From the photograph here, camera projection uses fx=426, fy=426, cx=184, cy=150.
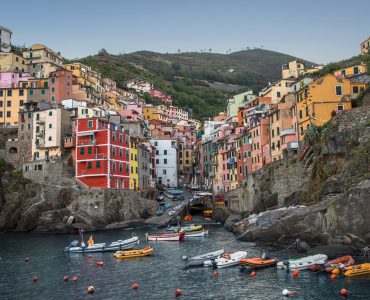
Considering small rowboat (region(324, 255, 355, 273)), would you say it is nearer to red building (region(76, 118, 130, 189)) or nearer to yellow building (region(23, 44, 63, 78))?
red building (region(76, 118, 130, 189))

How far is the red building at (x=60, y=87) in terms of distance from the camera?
355 ft

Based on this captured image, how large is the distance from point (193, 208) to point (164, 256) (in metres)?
51.6

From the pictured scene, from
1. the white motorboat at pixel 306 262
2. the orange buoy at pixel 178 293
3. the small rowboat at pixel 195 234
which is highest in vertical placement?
the small rowboat at pixel 195 234

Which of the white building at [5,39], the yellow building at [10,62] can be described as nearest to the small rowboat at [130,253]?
the yellow building at [10,62]

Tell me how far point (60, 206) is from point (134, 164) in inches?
799

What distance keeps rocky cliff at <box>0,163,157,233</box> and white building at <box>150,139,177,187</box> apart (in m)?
36.0

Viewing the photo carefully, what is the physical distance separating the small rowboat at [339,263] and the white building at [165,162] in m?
87.7

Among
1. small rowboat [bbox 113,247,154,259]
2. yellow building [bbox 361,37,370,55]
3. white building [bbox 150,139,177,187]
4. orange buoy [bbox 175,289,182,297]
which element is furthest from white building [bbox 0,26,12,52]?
orange buoy [bbox 175,289,182,297]

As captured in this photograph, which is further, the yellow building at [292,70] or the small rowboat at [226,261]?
the yellow building at [292,70]

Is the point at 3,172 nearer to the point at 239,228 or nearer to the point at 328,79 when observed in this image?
the point at 239,228

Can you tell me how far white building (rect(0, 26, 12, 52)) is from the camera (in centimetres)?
14138

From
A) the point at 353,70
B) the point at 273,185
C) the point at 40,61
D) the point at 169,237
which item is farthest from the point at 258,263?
the point at 40,61

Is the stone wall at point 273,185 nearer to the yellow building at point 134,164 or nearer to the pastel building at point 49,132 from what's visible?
the yellow building at point 134,164

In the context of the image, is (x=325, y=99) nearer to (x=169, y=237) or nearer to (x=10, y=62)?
(x=169, y=237)
